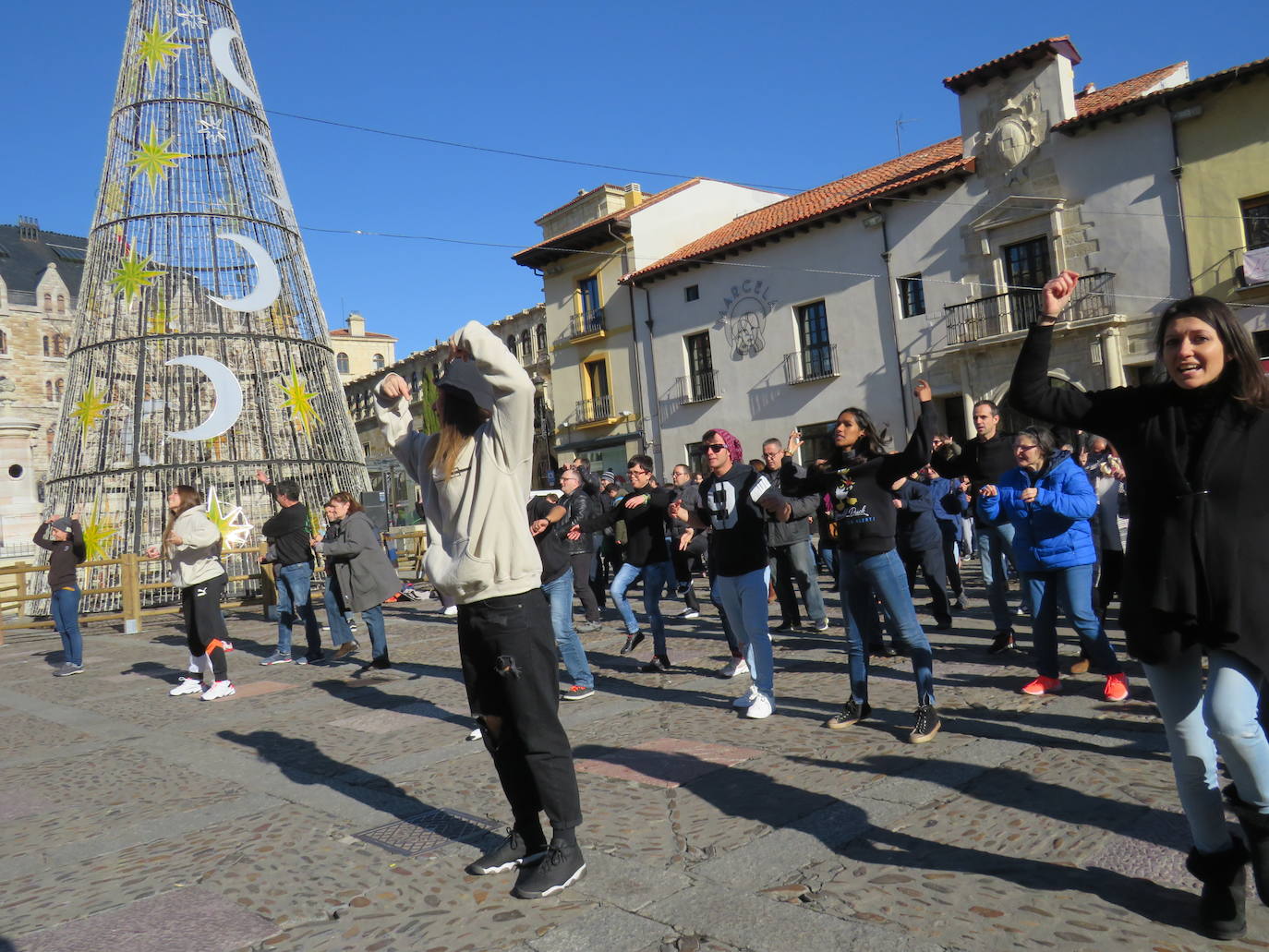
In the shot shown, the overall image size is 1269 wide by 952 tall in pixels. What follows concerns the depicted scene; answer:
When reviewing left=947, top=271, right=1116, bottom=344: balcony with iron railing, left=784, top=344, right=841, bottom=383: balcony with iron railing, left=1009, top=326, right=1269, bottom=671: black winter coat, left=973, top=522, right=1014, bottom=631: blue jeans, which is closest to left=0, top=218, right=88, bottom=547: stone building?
left=784, top=344, right=841, bottom=383: balcony with iron railing

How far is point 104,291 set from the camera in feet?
48.3

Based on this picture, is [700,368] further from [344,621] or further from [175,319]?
[344,621]

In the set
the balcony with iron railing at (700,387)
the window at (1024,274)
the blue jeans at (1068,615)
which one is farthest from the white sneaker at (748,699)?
the balcony with iron railing at (700,387)

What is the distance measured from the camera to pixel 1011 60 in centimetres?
1973

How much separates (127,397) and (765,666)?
12588 millimetres

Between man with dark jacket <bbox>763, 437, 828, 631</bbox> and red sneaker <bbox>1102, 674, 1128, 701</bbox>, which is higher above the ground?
man with dark jacket <bbox>763, 437, 828, 631</bbox>

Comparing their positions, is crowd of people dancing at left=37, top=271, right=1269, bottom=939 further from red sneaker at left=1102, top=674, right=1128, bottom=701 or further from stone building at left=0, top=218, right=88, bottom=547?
stone building at left=0, top=218, right=88, bottom=547

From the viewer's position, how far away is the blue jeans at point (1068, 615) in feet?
18.1

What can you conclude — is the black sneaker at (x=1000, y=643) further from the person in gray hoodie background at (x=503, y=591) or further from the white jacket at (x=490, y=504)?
the white jacket at (x=490, y=504)

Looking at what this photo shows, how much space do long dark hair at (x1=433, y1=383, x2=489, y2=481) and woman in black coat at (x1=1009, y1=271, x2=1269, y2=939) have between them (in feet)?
6.58

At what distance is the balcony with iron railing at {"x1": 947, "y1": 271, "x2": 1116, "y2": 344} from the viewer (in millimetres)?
18828

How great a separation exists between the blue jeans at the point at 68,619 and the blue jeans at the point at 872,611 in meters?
8.59

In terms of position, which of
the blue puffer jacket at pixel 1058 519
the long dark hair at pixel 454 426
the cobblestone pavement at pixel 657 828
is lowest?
the cobblestone pavement at pixel 657 828

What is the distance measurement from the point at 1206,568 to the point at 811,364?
867 inches
